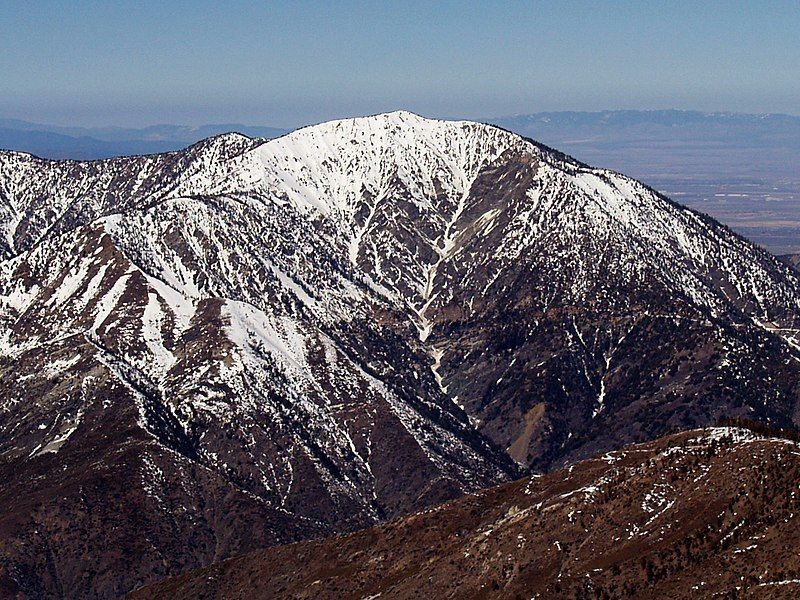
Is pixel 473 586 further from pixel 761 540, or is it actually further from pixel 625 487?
Answer: pixel 761 540

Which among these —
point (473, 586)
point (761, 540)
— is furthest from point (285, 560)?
point (761, 540)

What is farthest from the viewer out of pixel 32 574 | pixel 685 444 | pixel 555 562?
pixel 32 574

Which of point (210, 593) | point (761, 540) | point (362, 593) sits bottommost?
point (210, 593)

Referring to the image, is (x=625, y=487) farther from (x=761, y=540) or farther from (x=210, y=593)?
(x=210, y=593)

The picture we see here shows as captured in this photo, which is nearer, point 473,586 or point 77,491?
point 473,586

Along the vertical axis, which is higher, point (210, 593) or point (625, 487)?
point (625, 487)

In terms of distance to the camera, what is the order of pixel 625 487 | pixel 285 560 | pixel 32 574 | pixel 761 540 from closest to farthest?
pixel 761 540 → pixel 625 487 → pixel 285 560 → pixel 32 574
